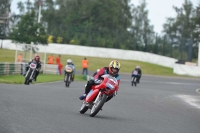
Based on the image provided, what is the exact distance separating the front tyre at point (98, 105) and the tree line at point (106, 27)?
33.6 meters

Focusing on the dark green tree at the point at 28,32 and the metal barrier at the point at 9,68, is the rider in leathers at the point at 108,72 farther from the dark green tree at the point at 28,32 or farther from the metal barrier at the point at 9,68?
the dark green tree at the point at 28,32

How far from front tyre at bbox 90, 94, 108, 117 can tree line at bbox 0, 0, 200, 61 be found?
33.6m

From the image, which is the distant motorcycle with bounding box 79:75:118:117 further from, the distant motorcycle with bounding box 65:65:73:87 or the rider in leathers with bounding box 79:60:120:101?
the distant motorcycle with bounding box 65:65:73:87

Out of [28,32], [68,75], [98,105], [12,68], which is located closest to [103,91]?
[98,105]

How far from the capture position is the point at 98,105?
44.5 feet

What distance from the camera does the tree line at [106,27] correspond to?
160 ft

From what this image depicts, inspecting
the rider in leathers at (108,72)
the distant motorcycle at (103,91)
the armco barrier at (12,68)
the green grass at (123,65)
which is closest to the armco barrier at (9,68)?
the armco barrier at (12,68)

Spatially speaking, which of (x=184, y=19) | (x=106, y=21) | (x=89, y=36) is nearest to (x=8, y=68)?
(x=89, y=36)

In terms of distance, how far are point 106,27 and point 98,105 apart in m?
82.1

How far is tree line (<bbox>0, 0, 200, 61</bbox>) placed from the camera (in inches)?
1916

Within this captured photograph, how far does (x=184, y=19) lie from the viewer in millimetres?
112938

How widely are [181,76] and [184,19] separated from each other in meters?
59.2

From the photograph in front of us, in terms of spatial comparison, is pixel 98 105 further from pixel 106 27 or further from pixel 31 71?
pixel 106 27

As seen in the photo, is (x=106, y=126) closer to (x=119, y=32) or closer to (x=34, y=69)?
(x=34, y=69)
